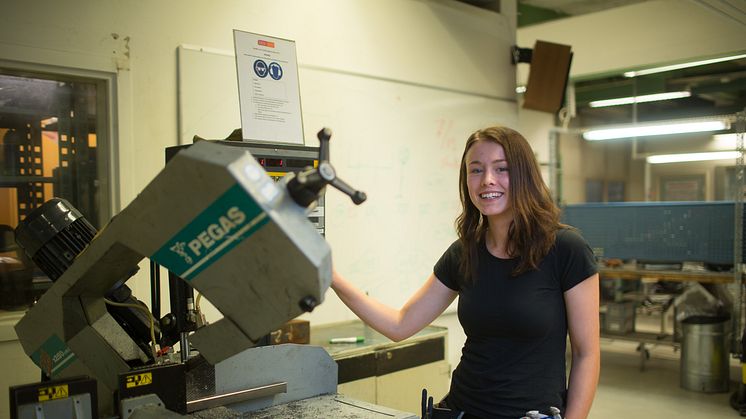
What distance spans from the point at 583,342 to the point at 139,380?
1.04 metres

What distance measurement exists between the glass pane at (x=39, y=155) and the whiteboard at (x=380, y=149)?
40 cm

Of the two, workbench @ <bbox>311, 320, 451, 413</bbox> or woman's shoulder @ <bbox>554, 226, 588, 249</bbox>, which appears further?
workbench @ <bbox>311, 320, 451, 413</bbox>

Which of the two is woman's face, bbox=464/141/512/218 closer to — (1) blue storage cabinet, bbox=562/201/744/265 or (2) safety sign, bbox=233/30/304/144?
(2) safety sign, bbox=233/30/304/144

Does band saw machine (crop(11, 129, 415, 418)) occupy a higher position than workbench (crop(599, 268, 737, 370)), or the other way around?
band saw machine (crop(11, 129, 415, 418))

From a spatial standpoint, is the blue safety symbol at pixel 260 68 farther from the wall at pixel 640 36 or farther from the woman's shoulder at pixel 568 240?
the wall at pixel 640 36

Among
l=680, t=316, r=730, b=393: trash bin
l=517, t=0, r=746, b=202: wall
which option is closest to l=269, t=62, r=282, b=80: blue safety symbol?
l=517, t=0, r=746, b=202: wall

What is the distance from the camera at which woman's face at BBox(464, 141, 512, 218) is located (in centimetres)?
161

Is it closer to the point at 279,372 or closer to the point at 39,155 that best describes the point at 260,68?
the point at 279,372

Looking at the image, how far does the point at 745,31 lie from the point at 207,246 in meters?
4.67

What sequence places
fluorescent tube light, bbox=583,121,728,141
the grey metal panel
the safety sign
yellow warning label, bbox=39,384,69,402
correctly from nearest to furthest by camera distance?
yellow warning label, bbox=39,384,69,402 → the grey metal panel → the safety sign → fluorescent tube light, bbox=583,121,728,141

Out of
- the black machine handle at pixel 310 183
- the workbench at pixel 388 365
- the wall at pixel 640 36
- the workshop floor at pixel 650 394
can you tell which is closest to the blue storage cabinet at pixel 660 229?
the workshop floor at pixel 650 394

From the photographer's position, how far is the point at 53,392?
1149 mm

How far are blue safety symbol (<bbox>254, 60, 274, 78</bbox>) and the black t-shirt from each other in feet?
2.81

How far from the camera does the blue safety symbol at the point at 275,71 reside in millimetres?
1832
